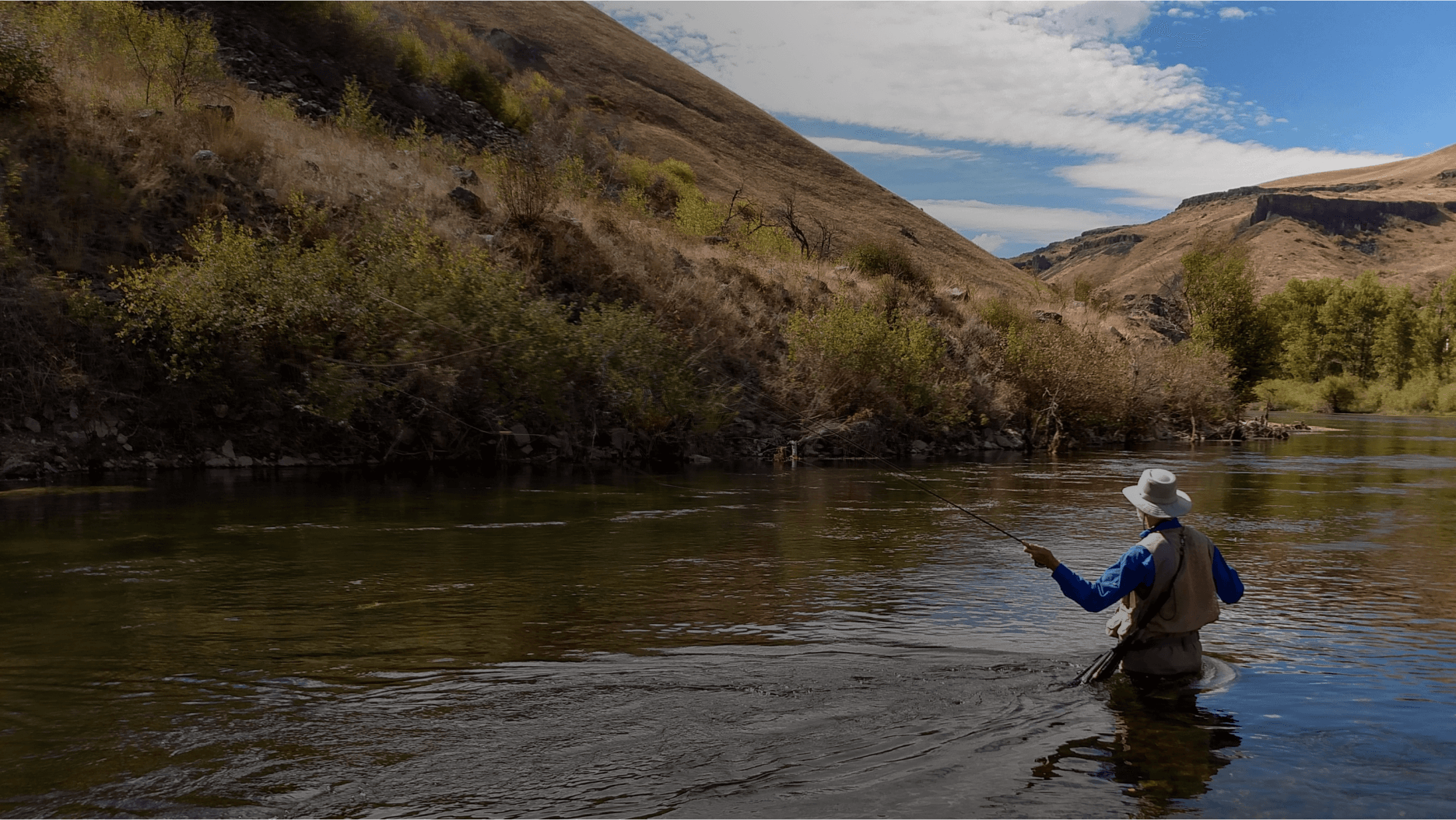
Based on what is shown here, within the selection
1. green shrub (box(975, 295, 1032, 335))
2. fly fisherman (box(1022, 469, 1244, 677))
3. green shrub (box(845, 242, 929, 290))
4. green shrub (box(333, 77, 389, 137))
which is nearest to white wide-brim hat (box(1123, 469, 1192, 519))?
fly fisherman (box(1022, 469, 1244, 677))

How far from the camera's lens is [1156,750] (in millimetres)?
6363

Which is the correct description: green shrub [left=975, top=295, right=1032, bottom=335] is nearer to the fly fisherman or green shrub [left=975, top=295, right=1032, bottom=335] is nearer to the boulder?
the boulder

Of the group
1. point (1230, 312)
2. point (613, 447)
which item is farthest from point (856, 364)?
point (1230, 312)

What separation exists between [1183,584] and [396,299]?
19.4 metres

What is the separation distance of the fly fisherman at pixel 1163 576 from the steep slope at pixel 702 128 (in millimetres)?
48428

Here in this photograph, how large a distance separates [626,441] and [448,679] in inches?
730

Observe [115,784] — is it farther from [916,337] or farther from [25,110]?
[916,337]

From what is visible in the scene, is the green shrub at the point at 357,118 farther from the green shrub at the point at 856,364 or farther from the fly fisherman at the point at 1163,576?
the fly fisherman at the point at 1163,576

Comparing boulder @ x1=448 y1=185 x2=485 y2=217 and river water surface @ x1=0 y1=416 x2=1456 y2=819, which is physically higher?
boulder @ x1=448 y1=185 x2=485 y2=217

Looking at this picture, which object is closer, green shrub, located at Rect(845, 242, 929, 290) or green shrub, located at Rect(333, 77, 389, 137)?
green shrub, located at Rect(333, 77, 389, 137)

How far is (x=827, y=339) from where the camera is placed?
1193 inches

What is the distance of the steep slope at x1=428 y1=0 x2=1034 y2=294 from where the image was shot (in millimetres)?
63875

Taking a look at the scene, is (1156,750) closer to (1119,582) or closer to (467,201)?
(1119,582)

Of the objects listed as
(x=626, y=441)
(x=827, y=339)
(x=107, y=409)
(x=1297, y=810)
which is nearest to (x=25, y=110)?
(x=107, y=409)
